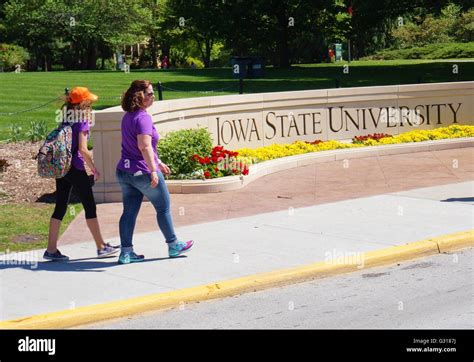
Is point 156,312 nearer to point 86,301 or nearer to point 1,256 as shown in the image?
point 86,301

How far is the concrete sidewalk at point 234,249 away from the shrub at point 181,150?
2.48 metres

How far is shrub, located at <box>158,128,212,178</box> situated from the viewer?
15.1 meters

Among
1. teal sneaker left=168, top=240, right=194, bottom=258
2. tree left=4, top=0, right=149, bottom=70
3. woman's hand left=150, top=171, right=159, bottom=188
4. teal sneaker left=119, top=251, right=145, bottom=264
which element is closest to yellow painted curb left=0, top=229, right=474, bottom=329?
teal sneaker left=168, top=240, right=194, bottom=258

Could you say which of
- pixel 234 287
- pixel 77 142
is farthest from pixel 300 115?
pixel 234 287

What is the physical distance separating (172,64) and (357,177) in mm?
51163

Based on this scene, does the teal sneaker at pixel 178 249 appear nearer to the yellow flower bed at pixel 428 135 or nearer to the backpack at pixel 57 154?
the backpack at pixel 57 154

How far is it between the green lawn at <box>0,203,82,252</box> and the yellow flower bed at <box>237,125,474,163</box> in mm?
3793

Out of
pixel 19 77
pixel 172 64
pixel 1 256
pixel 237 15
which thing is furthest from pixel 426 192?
pixel 172 64

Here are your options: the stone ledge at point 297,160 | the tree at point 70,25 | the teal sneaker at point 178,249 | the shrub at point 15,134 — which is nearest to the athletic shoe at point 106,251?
the teal sneaker at point 178,249

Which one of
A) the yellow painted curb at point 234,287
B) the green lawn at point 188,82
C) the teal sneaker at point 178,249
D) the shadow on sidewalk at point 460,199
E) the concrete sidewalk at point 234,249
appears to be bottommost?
the yellow painted curb at point 234,287

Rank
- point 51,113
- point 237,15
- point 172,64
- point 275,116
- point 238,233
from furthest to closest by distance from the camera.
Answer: point 172,64, point 237,15, point 51,113, point 275,116, point 238,233

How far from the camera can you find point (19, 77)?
1423 inches

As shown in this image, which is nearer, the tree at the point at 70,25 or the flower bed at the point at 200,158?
the flower bed at the point at 200,158

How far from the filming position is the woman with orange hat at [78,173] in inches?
393
